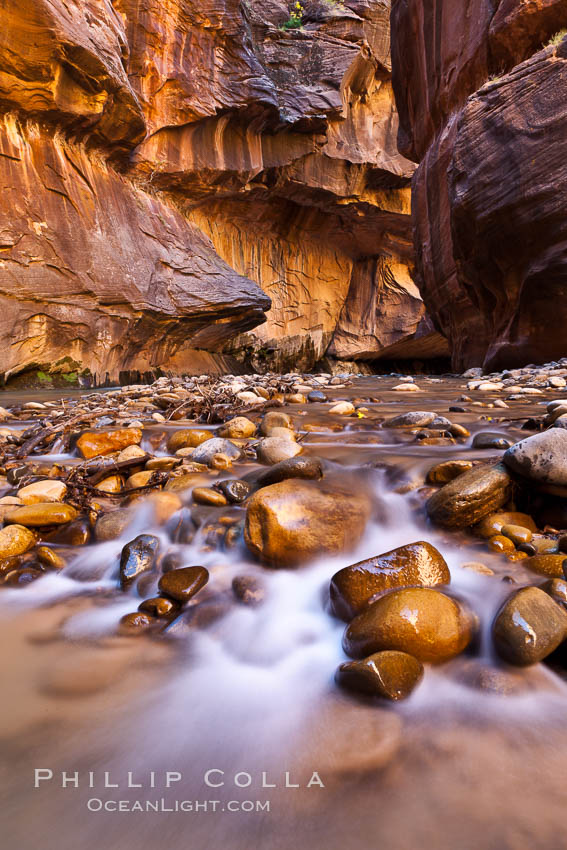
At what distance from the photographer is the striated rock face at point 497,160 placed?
6176 millimetres

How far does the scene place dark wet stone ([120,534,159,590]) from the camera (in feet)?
4.51

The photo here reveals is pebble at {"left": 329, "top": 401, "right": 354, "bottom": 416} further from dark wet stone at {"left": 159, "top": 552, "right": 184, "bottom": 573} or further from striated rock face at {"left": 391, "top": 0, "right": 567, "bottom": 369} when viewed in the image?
striated rock face at {"left": 391, "top": 0, "right": 567, "bottom": 369}

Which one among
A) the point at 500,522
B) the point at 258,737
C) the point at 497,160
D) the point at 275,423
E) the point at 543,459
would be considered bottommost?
the point at 258,737

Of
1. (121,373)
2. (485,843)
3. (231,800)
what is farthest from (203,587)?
(121,373)

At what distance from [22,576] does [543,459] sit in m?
1.91

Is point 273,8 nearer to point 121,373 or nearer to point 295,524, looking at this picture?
point 121,373

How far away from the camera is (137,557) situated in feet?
4.68

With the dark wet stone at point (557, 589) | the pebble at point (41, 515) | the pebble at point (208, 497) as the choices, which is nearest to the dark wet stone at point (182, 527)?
the pebble at point (208, 497)

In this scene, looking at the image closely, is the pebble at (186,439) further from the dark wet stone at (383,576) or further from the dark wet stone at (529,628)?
the dark wet stone at (529,628)

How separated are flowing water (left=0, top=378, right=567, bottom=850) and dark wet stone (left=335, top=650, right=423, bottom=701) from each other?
Result: 0.09 feet

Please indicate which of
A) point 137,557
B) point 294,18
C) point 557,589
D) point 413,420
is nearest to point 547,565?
point 557,589

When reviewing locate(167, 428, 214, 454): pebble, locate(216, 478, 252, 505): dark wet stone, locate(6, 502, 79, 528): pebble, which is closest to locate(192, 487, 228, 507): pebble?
locate(216, 478, 252, 505): dark wet stone

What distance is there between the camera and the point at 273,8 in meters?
12.8

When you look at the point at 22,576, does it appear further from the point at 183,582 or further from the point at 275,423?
the point at 275,423
